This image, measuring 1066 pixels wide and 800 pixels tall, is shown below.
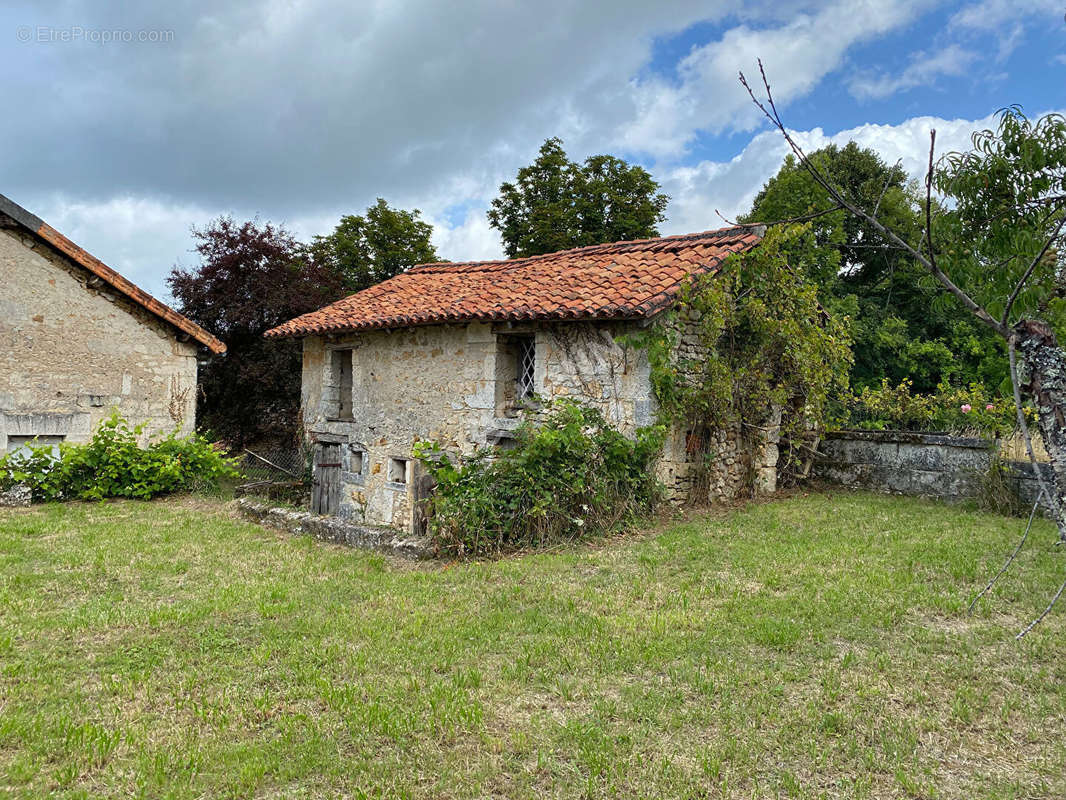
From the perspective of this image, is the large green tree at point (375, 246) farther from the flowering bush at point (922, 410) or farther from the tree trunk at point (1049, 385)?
the tree trunk at point (1049, 385)

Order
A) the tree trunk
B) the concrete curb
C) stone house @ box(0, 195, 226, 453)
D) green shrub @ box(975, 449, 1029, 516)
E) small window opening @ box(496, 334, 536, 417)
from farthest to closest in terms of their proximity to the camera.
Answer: small window opening @ box(496, 334, 536, 417) → stone house @ box(0, 195, 226, 453) → green shrub @ box(975, 449, 1029, 516) → the concrete curb → the tree trunk

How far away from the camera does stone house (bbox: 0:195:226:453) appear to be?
30.6 feet

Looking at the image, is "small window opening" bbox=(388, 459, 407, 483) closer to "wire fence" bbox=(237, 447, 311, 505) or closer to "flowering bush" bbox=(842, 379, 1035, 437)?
"wire fence" bbox=(237, 447, 311, 505)

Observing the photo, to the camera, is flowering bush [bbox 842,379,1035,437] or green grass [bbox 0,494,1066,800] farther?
flowering bush [bbox 842,379,1035,437]

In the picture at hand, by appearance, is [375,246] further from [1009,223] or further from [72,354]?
[1009,223]

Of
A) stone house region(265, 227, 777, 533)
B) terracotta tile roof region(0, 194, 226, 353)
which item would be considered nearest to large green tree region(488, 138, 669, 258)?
stone house region(265, 227, 777, 533)

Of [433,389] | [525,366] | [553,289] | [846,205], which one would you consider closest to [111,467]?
[433,389]

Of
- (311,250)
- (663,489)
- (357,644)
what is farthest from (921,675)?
(311,250)

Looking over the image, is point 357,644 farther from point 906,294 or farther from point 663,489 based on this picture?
point 906,294

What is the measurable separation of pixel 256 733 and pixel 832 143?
23.5 m

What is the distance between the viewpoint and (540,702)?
11.3 ft

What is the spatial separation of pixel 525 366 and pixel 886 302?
15346mm

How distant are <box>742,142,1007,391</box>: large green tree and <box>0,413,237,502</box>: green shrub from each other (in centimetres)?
1530

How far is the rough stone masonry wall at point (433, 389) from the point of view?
27.8 ft
